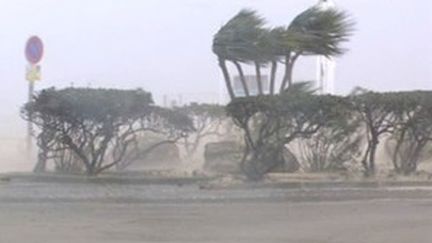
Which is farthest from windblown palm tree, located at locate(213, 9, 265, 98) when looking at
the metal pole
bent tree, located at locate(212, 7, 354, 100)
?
the metal pole

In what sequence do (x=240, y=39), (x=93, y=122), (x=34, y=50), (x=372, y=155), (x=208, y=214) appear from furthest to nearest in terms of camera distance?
(x=34, y=50) < (x=240, y=39) < (x=372, y=155) < (x=93, y=122) < (x=208, y=214)

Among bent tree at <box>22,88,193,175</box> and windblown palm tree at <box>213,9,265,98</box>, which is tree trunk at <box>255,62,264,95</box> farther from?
bent tree at <box>22,88,193,175</box>

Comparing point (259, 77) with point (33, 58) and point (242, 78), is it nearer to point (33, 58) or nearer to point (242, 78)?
point (242, 78)

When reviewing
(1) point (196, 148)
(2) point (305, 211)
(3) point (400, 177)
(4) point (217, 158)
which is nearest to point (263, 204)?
(2) point (305, 211)

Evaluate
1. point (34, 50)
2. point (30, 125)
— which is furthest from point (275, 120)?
point (34, 50)

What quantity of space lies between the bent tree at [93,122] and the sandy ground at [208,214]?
110cm

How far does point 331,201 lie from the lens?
17438 millimetres

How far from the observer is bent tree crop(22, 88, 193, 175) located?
62.5ft

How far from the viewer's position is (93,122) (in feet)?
63.4

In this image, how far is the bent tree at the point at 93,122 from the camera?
1906 cm

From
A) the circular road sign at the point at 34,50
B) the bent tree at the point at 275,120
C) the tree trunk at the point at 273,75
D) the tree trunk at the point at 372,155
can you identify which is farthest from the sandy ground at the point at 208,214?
the circular road sign at the point at 34,50

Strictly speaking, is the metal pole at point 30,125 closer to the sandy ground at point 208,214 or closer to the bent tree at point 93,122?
the bent tree at point 93,122

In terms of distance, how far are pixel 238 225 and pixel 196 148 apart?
11081mm

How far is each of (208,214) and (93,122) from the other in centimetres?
476
